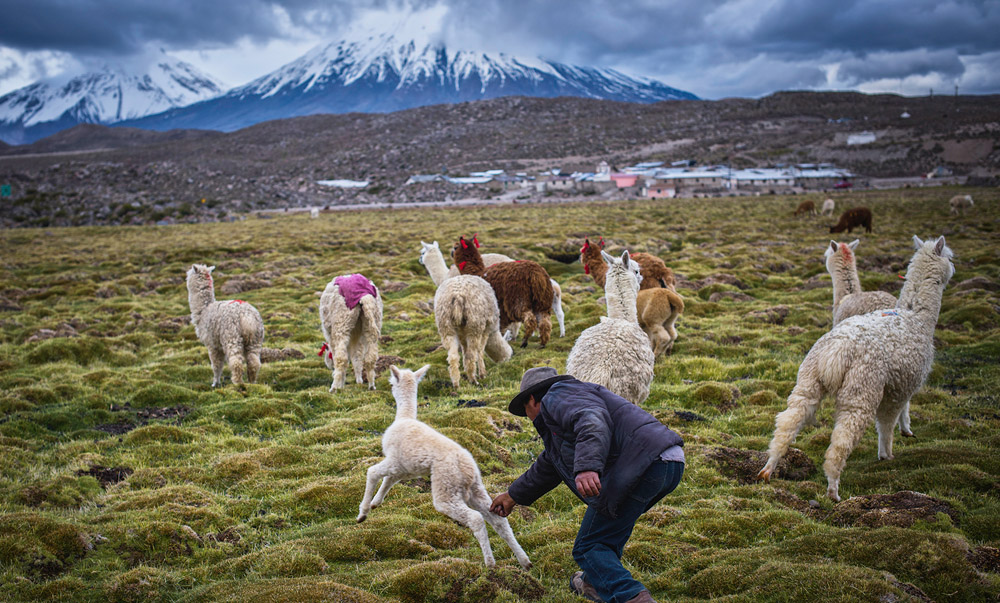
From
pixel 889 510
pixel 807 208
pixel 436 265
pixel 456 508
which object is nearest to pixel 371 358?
pixel 436 265

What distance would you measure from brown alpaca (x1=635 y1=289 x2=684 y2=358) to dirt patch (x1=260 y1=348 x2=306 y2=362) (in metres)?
7.02

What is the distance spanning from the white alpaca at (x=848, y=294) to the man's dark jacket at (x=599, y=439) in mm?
7321

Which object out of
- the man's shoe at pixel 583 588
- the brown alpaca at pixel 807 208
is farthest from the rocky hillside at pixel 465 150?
the man's shoe at pixel 583 588

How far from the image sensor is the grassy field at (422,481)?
14.4 feet

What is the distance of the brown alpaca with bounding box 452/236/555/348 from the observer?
38.7ft

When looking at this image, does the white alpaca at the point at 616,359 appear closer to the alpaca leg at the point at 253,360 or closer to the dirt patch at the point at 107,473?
the dirt patch at the point at 107,473

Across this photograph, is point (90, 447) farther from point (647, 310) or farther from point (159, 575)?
point (647, 310)

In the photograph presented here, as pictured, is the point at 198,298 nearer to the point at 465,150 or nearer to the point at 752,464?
the point at 752,464

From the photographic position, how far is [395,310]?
16.3 metres

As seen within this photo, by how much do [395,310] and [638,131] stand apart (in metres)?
131

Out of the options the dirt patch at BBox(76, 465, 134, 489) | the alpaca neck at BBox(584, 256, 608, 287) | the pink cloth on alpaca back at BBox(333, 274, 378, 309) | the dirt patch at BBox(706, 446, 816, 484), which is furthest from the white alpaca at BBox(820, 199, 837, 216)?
the dirt patch at BBox(76, 465, 134, 489)

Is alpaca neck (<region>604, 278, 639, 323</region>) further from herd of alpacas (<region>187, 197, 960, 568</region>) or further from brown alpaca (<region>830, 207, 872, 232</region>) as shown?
brown alpaca (<region>830, 207, 872, 232</region>)

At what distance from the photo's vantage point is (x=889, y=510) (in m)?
→ 5.21

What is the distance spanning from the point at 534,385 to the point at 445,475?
3.58ft
